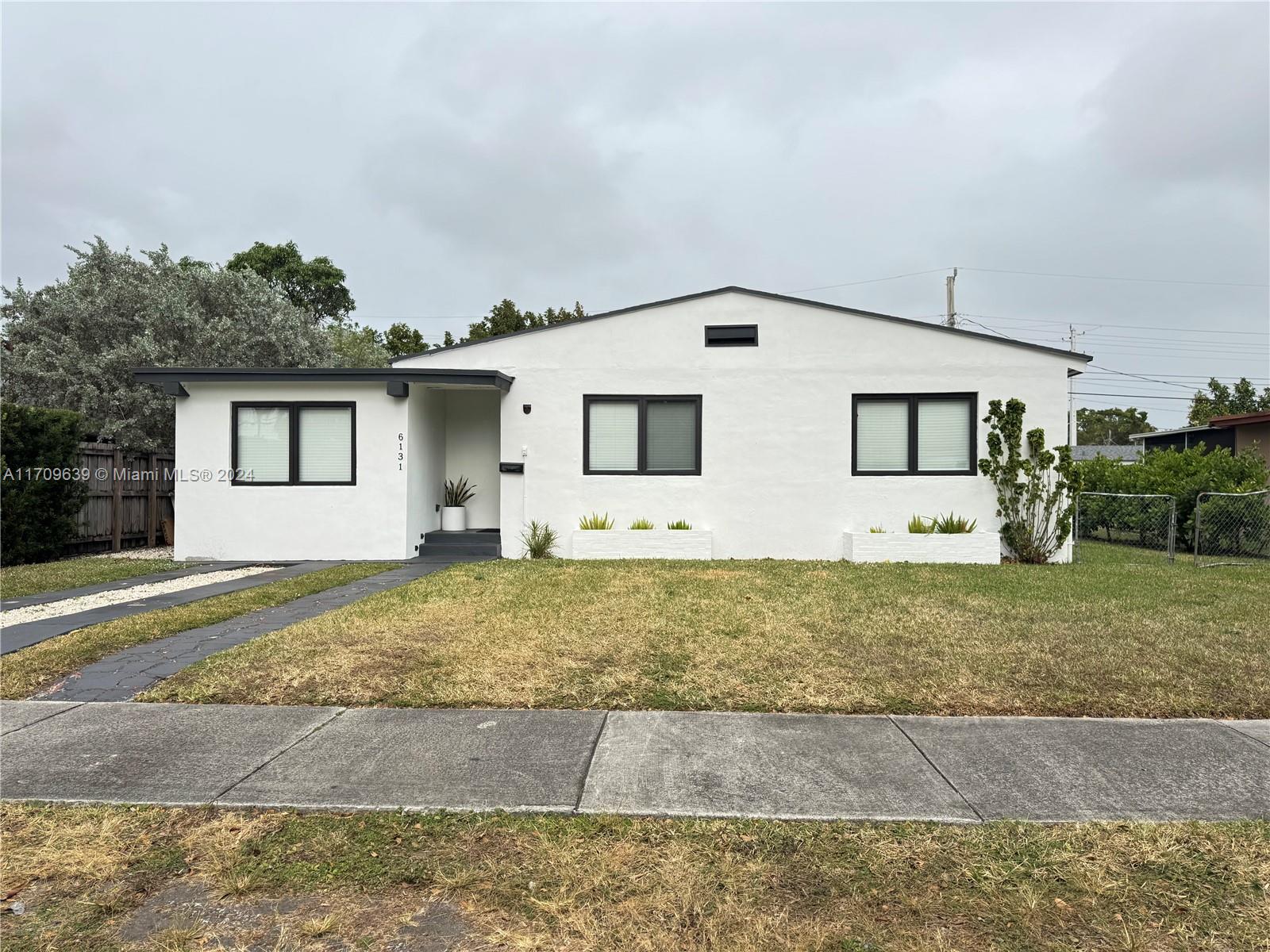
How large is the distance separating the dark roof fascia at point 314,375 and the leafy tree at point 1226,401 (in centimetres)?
3700

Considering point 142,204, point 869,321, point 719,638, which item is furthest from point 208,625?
point 142,204

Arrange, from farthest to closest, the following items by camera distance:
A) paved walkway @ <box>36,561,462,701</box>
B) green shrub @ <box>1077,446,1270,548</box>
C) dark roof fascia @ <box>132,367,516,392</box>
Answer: green shrub @ <box>1077,446,1270,548</box>, dark roof fascia @ <box>132,367,516,392</box>, paved walkway @ <box>36,561,462,701</box>

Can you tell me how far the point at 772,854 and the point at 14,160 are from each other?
66.6 ft

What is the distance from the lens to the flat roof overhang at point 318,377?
37.1 feet

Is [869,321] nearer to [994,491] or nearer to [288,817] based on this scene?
[994,491]

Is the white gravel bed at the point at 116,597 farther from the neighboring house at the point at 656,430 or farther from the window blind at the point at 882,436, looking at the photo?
the window blind at the point at 882,436

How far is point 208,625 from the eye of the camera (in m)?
Answer: 6.82

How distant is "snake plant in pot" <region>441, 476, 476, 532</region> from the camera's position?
1309 cm

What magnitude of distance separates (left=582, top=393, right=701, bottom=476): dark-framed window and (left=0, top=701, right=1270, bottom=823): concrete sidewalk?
7965mm

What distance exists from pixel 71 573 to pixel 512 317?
24.1m

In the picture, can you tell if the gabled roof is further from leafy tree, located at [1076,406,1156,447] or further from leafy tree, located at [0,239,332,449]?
leafy tree, located at [1076,406,1156,447]

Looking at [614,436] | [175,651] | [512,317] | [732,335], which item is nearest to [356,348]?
[512,317]

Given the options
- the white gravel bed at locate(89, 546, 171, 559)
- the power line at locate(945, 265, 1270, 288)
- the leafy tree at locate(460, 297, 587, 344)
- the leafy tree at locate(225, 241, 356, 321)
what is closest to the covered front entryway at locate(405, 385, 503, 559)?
the white gravel bed at locate(89, 546, 171, 559)

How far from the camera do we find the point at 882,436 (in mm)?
12086
